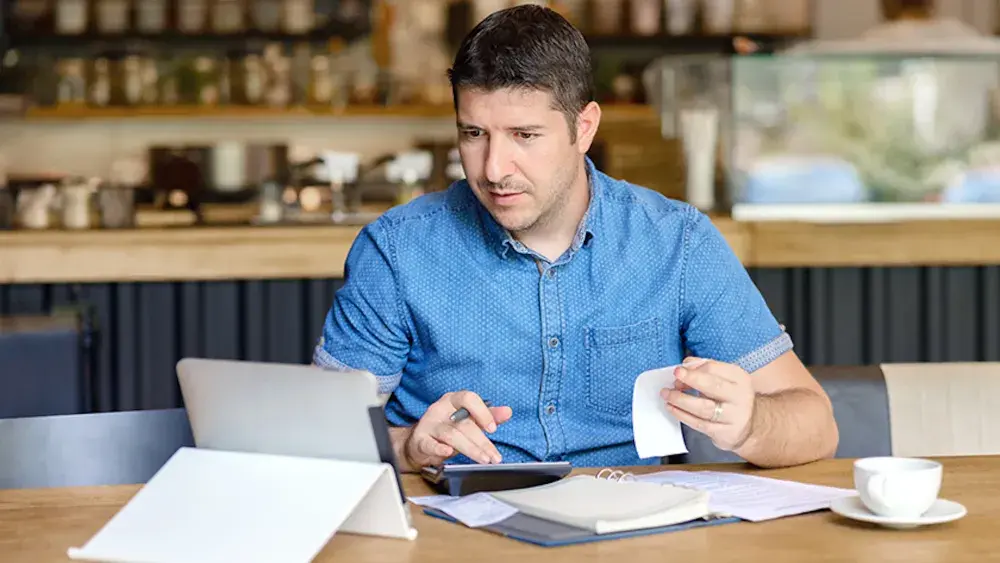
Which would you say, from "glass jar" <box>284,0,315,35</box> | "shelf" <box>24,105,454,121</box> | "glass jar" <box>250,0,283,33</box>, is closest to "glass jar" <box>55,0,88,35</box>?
"shelf" <box>24,105,454,121</box>

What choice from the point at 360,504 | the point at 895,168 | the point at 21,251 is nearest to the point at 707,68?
the point at 895,168

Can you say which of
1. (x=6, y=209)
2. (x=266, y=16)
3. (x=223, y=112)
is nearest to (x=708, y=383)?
(x=6, y=209)

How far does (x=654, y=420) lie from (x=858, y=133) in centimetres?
243

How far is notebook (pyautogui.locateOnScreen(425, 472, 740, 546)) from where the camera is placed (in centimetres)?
150

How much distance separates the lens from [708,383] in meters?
1.72

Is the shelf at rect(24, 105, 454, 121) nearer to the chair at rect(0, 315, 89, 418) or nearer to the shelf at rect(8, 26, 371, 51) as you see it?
the shelf at rect(8, 26, 371, 51)

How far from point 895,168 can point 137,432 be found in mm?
2588

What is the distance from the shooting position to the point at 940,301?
13.4 ft

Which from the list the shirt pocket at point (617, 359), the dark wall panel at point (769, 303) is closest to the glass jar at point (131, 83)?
the dark wall panel at point (769, 303)

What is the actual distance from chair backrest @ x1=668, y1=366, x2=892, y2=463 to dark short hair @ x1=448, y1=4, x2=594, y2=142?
21.2 inches

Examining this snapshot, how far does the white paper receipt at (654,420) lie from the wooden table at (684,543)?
0.21 meters

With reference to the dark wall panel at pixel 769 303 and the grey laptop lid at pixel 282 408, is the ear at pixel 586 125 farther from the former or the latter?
the dark wall panel at pixel 769 303

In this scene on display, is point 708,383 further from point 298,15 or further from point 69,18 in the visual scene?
point 69,18

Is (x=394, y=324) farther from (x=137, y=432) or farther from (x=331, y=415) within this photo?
(x=331, y=415)
